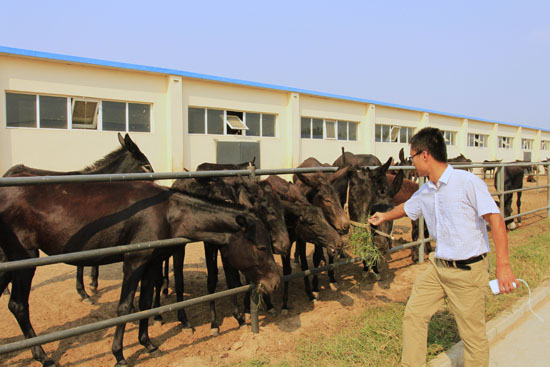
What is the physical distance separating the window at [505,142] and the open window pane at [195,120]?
30858 mm

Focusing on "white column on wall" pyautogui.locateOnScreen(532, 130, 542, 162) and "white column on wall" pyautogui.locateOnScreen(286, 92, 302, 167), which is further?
"white column on wall" pyautogui.locateOnScreen(532, 130, 542, 162)

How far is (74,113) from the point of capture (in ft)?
38.9

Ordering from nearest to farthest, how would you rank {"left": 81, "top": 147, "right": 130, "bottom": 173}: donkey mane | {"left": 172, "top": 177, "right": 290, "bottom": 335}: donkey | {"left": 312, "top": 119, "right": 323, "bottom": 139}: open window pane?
{"left": 172, "top": 177, "right": 290, "bottom": 335}: donkey → {"left": 81, "top": 147, "right": 130, "bottom": 173}: donkey mane → {"left": 312, "top": 119, "right": 323, "bottom": 139}: open window pane

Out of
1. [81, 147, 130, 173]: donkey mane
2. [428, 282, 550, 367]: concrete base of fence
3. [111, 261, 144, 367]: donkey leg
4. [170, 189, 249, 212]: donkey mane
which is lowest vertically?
[428, 282, 550, 367]: concrete base of fence

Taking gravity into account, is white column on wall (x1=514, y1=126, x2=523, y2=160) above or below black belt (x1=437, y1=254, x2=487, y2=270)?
above

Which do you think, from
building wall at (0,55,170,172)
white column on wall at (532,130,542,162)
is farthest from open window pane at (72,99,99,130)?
white column on wall at (532,130,542,162)

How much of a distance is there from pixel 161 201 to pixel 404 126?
23.3 m

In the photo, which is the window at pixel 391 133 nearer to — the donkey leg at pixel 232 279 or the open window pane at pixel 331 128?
the open window pane at pixel 331 128

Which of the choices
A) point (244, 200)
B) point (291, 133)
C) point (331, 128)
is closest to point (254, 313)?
point (244, 200)

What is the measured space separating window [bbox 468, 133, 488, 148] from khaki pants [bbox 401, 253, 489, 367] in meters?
31.6

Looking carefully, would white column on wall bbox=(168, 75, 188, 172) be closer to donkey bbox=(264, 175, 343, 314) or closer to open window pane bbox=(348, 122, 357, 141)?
donkey bbox=(264, 175, 343, 314)

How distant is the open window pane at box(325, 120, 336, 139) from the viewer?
19.5 meters

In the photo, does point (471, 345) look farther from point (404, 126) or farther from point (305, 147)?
point (404, 126)

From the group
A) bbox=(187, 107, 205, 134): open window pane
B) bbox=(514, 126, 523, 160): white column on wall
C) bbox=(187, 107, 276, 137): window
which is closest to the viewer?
bbox=(187, 107, 205, 134): open window pane
